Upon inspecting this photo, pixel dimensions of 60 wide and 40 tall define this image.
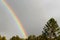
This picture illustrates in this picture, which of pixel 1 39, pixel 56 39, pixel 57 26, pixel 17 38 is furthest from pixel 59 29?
pixel 17 38

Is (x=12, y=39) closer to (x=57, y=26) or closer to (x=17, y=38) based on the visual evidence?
(x=17, y=38)

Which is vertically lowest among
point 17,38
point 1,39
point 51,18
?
point 51,18

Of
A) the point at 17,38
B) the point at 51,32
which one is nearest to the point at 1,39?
the point at 17,38

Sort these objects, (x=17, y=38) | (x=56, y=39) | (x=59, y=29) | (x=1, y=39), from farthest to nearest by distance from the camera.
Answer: (x=17, y=38), (x=1, y=39), (x=59, y=29), (x=56, y=39)

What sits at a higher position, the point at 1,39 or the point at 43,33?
the point at 1,39

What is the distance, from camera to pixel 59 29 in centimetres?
6988

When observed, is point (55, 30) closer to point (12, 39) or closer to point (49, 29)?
point (49, 29)

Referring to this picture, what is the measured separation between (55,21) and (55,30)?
13.3 feet

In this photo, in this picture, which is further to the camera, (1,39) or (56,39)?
(1,39)

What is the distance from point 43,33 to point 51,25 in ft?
16.2

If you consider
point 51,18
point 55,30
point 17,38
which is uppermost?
point 17,38

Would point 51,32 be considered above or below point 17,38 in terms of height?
below

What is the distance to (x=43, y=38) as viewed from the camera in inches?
2857

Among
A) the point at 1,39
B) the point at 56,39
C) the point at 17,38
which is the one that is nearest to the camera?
the point at 56,39
